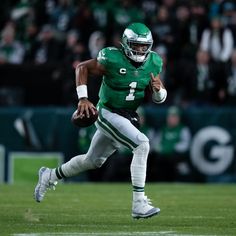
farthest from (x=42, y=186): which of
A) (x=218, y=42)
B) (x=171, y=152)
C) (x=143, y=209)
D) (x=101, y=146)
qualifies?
(x=218, y=42)

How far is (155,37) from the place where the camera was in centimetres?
1459

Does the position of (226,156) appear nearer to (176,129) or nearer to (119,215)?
(176,129)

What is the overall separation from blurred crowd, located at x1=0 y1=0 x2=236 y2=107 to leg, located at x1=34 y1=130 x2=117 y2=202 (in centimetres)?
569

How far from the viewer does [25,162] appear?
13.6m

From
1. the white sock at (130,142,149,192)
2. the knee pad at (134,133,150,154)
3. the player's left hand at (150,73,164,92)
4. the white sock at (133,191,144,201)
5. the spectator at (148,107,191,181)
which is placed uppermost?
the player's left hand at (150,73,164,92)

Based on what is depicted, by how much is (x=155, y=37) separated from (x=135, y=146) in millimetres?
7260

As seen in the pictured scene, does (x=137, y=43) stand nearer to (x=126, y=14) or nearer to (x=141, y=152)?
(x=141, y=152)

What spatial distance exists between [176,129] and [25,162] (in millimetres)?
2209

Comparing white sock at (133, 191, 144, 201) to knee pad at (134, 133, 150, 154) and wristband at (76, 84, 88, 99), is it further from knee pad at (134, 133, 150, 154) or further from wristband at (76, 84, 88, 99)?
wristband at (76, 84, 88, 99)

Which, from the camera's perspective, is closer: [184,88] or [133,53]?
[133,53]

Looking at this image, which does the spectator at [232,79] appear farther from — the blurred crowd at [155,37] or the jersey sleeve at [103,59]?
the jersey sleeve at [103,59]

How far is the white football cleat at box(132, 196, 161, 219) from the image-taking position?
7199 mm

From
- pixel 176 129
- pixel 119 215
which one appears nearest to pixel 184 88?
pixel 176 129

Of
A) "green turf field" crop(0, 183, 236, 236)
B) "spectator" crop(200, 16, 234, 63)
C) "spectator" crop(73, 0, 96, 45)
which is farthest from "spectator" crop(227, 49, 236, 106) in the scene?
"spectator" crop(73, 0, 96, 45)
